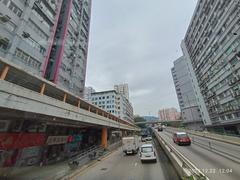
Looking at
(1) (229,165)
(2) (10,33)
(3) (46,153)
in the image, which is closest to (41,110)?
(3) (46,153)

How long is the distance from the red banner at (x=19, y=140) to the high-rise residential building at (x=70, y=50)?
44.7ft

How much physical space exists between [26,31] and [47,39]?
17.5 ft

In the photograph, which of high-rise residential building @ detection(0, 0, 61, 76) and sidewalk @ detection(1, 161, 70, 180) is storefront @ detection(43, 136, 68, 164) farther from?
high-rise residential building @ detection(0, 0, 61, 76)

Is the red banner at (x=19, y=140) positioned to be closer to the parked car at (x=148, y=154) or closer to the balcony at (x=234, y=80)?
the parked car at (x=148, y=154)

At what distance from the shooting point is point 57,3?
103ft

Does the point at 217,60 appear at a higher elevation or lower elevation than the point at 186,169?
higher

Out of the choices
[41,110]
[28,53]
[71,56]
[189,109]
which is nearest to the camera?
[41,110]

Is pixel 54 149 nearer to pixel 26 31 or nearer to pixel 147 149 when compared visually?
pixel 147 149

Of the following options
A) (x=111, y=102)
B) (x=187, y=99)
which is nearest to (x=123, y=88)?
(x=111, y=102)

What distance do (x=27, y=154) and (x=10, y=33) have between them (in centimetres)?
1623

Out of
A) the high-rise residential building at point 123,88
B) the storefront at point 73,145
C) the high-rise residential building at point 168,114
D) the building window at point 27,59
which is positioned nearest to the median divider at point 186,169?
the storefront at point 73,145

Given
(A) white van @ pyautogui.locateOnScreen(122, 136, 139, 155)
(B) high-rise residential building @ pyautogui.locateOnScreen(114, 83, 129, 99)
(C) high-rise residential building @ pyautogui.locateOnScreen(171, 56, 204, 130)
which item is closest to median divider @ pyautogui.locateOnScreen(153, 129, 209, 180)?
(A) white van @ pyautogui.locateOnScreen(122, 136, 139, 155)

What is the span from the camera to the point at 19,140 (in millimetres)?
13961

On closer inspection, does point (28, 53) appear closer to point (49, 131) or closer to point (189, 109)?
point (49, 131)
